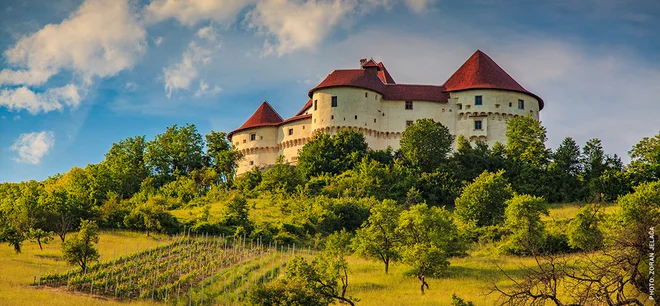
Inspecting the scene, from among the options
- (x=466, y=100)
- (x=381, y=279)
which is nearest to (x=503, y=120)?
(x=466, y=100)

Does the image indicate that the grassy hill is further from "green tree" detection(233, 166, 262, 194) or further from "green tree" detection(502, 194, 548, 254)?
"green tree" detection(233, 166, 262, 194)

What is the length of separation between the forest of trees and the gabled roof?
285 cm

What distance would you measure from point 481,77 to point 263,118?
2118 centimetres

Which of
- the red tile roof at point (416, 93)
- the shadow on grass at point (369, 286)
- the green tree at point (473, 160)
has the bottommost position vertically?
the shadow on grass at point (369, 286)

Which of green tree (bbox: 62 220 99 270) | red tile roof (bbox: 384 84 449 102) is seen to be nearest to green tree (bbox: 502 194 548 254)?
green tree (bbox: 62 220 99 270)

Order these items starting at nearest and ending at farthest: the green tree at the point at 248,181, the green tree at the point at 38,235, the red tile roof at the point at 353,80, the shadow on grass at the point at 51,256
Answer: the shadow on grass at the point at 51,256, the green tree at the point at 38,235, the green tree at the point at 248,181, the red tile roof at the point at 353,80

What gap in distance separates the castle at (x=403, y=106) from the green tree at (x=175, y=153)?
6890 millimetres

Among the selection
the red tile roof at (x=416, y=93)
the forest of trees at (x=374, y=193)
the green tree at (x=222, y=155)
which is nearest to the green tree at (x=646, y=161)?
the forest of trees at (x=374, y=193)

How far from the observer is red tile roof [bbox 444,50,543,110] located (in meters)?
66.9

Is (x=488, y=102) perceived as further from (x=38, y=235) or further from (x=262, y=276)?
(x=38, y=235)

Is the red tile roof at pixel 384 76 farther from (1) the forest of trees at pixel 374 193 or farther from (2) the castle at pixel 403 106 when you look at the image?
(1) the forest of trees at pixel 374 193

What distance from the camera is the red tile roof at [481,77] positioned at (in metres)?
66.9

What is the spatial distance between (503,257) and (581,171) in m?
23.3

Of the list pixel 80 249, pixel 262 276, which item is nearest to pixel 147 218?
pixel 80 249
